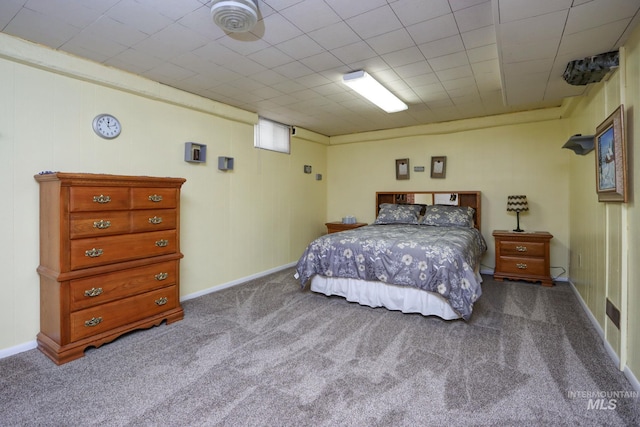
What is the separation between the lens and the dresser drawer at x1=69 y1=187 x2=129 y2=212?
2.23m

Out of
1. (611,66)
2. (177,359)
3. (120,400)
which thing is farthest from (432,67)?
(120,400)

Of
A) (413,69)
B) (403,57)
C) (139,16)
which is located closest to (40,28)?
(139,16)

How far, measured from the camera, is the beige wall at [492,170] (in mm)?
4180

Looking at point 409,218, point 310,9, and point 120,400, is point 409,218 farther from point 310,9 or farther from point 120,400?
point 120,400

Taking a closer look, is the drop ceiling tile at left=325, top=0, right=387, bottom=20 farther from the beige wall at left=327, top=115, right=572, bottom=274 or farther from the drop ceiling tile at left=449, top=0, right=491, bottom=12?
the beige wall at left=327, top=115, right=572, bottom=274

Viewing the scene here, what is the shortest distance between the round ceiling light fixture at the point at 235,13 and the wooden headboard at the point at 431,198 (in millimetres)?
Answer: 3909

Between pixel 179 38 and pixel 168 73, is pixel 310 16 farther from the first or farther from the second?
pixel 168 73

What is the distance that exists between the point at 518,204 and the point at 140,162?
15.6 ft

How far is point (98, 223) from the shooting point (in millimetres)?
2365

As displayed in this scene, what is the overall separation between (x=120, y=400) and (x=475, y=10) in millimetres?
3261

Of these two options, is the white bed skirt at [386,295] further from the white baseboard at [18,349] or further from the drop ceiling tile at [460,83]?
the white baseboard at [18,349]

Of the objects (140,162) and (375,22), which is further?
(140,162)

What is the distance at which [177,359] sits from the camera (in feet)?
7.27

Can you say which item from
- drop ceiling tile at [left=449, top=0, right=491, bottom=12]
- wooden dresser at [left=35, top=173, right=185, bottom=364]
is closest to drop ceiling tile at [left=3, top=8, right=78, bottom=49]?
wooden dresser at [left=35, top=173, right=185, bottom=364]
